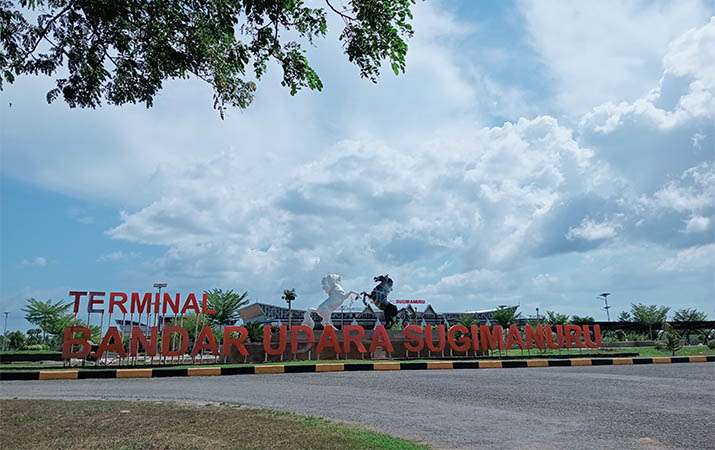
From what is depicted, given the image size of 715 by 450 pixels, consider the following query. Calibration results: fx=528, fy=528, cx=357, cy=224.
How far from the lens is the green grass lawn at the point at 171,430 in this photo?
16.4 ft

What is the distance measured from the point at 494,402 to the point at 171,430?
192 inches

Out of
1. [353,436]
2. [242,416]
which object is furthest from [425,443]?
[242,416]

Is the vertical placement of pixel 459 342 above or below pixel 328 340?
below

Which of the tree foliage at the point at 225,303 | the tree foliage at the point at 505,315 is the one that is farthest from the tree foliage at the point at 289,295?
the tree foliage at the point at 505,315

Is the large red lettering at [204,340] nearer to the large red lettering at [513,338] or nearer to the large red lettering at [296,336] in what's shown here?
→ the large red lettering at [296,336]

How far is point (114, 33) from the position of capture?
6.18 meters

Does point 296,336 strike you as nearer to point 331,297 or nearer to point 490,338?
point 331,297

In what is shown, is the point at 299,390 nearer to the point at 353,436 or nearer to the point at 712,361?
the point at 353,436

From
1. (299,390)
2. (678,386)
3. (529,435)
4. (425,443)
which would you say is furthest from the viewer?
(678,386)

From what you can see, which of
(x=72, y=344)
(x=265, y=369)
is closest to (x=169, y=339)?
(x=72, y=344)

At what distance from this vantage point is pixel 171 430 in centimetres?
560

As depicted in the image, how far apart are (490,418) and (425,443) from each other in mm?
1797

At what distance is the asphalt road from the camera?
226 inches

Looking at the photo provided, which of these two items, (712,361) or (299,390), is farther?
(712,361)
